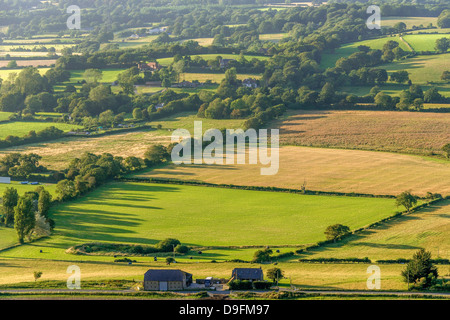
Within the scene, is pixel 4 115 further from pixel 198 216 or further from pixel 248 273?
pixel 248 273

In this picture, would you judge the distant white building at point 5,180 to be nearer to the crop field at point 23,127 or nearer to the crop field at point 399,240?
the crop field at point 23,127

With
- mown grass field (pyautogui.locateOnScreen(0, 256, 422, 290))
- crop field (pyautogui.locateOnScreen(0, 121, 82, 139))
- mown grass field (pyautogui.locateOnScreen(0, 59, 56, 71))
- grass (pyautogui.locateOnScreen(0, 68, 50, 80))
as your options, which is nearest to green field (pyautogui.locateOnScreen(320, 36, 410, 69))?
grass (pyautogui.locateOnScreen(0, 68, 50, 80))

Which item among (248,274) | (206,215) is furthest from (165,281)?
(206,215)

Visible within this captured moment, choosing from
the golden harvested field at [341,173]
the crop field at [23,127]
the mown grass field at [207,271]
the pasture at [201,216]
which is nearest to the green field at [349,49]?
the crop field at [23,127]

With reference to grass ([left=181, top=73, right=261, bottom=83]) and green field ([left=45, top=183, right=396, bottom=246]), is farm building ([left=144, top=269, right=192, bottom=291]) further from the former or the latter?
grass ([left=181, top=73, right=261, bottom=83])
